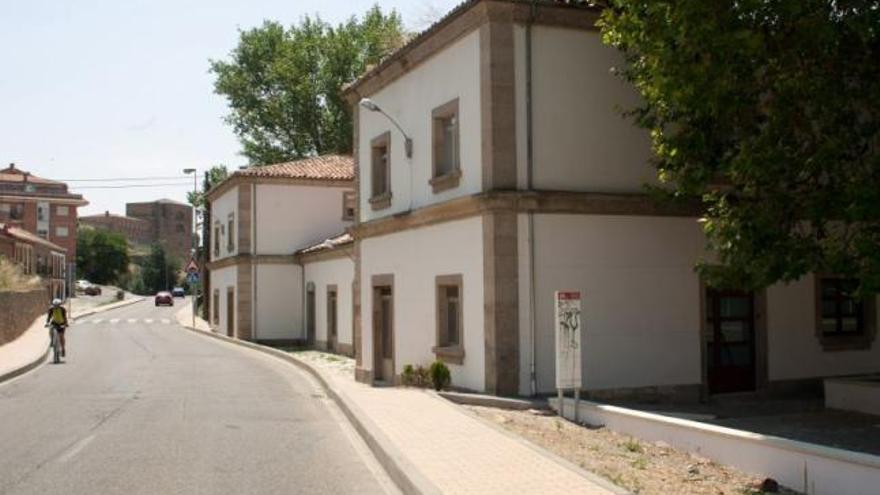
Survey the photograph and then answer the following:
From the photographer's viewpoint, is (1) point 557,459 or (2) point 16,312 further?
(2) point 16,312

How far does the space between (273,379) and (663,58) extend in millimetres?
12760

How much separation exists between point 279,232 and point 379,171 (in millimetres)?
16000

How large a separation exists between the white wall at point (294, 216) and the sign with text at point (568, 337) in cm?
2422

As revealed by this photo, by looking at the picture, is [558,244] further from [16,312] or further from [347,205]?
[16,312]

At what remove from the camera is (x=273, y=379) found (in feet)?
64.2

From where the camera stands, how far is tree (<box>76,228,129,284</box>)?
102250 mm

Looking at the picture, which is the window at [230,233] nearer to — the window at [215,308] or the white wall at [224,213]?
the white wall at [224,213]

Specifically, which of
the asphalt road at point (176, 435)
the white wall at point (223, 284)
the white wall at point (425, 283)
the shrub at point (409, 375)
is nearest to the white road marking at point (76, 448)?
the asphalt road at point (176, 435)

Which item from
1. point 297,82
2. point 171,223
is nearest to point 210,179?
point 297,82

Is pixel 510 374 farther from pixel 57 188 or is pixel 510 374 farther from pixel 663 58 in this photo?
pixel 57 188

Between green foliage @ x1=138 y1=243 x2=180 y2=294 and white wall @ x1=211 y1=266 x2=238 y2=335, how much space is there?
222ft

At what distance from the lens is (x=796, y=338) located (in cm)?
1658

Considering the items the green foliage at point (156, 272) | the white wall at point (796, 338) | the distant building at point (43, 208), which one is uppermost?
the distant building at point (43, 208)

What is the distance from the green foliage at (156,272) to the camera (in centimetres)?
10838
